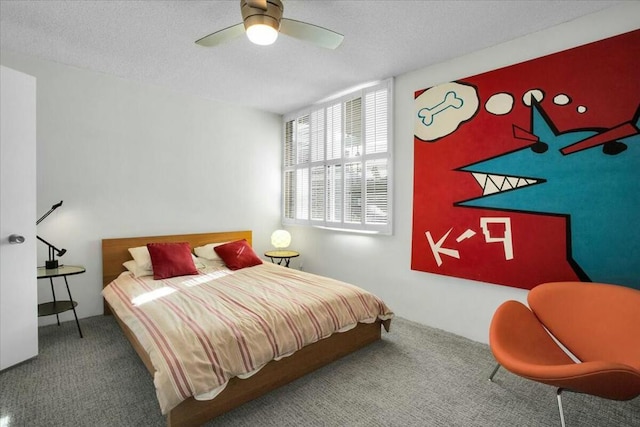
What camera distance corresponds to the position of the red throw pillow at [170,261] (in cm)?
322

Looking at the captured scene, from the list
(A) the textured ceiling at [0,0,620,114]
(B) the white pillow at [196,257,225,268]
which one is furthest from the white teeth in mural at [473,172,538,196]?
(B) the white pillow at [196,257,225,268]

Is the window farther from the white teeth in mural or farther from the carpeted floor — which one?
the carpeted floor

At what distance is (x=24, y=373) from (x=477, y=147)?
4117 millimetres

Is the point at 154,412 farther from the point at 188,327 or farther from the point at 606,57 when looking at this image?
the point at 606,57

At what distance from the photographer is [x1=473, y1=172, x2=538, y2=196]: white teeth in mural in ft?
8.50

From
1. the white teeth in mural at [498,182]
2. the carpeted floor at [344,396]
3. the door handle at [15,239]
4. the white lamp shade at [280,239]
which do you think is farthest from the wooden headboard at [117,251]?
the white teeth in mural at [498,182]

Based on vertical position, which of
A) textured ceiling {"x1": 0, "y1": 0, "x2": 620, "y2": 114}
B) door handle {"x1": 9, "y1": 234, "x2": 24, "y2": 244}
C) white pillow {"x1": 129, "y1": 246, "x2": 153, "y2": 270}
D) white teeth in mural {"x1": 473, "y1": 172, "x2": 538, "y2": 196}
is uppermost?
textured ceiling {"x1": 0, "y1": 0, "x2": 620, "y2": 114}

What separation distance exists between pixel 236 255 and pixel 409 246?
6.78 feet

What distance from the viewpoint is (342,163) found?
4.03m

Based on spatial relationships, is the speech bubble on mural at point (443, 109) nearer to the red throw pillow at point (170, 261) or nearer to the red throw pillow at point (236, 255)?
the red throw pillow at point (236, 255)

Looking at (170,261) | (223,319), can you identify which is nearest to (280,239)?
(170,261)

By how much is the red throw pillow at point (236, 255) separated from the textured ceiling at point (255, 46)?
1996mm

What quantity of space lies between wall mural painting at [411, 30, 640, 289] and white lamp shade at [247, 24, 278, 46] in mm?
1892

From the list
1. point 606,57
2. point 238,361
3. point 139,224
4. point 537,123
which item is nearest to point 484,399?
point 238,361
